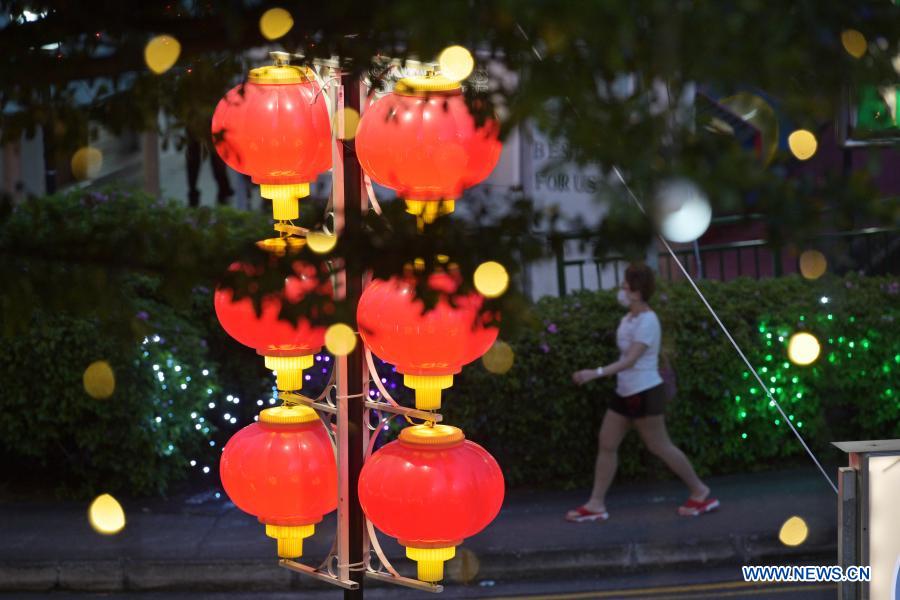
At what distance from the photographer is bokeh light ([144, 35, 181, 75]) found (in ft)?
7.56

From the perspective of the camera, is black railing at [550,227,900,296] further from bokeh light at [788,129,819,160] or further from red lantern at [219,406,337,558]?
bokeh light at [788,129,819,160]

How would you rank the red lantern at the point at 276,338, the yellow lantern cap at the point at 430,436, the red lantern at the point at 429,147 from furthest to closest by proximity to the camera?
1. the red lantern at the point at 276,338
2. the yellow lantern cap at the point at 430,436
3. the red lantern at the point at 429,147

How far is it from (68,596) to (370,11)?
6.05m

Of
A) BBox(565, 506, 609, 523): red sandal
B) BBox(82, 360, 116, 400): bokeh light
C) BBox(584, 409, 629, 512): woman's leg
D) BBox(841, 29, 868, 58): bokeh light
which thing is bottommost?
BBox(565, 506, 609, 523): red sandal

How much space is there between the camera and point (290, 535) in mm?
4281

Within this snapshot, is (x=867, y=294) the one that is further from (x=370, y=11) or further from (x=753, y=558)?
(x=370, y=11)

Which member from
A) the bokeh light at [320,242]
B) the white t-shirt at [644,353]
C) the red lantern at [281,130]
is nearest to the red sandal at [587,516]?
the white t-shirt at [644,353]

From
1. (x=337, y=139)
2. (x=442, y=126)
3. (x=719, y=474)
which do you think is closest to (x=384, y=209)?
(x=442, y=126)

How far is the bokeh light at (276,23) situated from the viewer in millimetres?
2188

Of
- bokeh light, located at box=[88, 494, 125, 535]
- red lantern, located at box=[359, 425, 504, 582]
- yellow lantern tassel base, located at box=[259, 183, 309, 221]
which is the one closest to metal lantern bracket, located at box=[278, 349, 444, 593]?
red lantern, located at box=[359, 425, 504, 582]

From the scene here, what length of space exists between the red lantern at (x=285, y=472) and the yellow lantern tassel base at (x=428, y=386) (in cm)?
48

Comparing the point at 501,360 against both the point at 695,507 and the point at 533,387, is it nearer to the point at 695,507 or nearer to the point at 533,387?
the point at 533,387

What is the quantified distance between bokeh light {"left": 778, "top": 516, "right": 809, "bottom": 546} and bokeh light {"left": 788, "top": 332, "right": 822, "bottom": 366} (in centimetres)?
140

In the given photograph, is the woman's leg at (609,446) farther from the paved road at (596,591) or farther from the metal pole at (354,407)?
the metal pole at (354,407)
